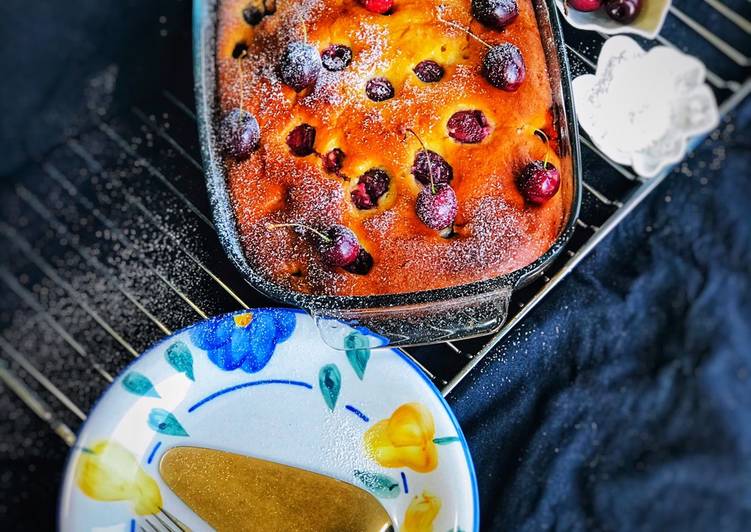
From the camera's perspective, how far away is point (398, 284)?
4.14 feet

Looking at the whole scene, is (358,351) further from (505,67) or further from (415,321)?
(505,67)

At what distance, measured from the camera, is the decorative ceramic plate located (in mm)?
1278

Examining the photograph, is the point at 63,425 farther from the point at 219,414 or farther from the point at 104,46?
the point at 104,46

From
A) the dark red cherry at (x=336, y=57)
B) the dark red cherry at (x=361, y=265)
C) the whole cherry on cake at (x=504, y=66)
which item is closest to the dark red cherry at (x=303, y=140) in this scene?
the dark red cherry at (x=336, y=57)

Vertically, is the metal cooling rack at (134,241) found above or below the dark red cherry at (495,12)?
below

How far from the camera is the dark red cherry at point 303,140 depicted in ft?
4.38

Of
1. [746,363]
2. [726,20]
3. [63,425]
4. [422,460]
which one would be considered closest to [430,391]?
[422,460]

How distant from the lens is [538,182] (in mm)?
1228

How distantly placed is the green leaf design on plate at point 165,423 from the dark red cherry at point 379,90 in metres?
0.67

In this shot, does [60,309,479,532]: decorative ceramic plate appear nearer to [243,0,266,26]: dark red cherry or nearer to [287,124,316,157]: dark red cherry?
[287,124,316,157]: dark red cherry


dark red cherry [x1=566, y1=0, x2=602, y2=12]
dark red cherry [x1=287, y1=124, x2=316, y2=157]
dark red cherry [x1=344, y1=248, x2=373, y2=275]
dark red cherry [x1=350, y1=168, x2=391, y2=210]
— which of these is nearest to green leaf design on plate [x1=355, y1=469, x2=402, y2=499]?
dark red cherry [x1=344, y1=248, x2=373, y2=275]

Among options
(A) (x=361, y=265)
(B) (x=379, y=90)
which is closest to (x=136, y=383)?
(A) (x=361, y=265)

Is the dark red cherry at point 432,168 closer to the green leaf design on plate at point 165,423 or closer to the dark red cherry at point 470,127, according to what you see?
the dark red cherry at point 470,127

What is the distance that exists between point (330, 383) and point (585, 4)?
84cm
